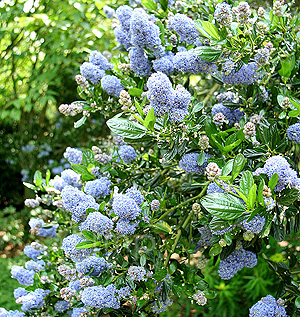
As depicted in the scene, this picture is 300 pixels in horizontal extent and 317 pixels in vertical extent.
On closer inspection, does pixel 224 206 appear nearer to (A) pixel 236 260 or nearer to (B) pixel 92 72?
(A) pixel 236 260

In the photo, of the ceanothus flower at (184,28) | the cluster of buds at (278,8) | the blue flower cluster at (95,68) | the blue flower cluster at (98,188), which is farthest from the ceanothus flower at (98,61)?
the cluster of buds at (278,8)

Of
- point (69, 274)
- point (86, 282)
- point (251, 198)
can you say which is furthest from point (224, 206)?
point (69, 274)

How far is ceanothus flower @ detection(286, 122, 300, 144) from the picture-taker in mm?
1317

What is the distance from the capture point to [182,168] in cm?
140

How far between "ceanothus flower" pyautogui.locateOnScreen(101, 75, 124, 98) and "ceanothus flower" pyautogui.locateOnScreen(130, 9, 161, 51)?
188mm

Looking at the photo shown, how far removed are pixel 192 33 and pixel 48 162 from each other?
3.91m

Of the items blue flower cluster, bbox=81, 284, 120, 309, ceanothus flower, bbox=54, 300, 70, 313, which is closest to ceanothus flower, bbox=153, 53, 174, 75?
blue flower cluster, bbox=81, 284, 120, 309

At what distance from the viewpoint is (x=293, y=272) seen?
1.45 meters

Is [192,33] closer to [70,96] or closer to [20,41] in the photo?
[20,41]

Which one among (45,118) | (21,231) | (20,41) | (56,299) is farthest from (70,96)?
(56,299)

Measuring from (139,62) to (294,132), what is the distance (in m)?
0.70

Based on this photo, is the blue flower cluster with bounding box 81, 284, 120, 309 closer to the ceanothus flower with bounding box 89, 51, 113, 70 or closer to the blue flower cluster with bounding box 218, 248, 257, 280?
the blue flower cluster with bounding box 218, 248, 257, 280

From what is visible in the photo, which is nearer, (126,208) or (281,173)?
(281,173)

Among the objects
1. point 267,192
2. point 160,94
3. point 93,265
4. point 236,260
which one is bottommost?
point 236,260
